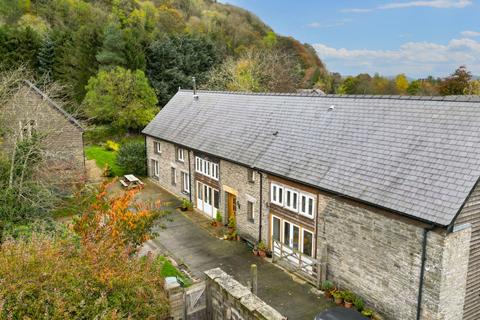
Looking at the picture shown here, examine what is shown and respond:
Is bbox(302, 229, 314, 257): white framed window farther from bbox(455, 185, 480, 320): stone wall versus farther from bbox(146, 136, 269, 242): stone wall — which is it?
bbox(455, 185, 480, 320): stone wall

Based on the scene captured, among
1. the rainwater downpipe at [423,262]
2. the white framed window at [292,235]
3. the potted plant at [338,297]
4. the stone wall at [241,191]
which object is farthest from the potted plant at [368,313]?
the stone wall at [241,191]

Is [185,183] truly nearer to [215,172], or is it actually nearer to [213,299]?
[215,172]

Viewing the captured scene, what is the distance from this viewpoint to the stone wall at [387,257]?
11.4 m

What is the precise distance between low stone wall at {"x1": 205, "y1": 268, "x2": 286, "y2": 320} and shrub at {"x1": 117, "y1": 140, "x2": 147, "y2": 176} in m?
22.6

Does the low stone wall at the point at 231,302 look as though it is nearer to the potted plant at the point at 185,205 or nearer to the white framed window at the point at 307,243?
the white framed window at the point at 307,243

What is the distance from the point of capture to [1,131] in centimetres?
2105

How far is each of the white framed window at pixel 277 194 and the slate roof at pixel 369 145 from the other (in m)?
0.76

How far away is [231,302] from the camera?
10.1 m

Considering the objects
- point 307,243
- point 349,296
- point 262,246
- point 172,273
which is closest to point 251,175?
point 262,246

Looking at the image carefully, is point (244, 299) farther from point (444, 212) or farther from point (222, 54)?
point (222, 54)

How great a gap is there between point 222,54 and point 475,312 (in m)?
55.4

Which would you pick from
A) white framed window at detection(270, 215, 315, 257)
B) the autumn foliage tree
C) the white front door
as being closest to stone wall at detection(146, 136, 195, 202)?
the white front door

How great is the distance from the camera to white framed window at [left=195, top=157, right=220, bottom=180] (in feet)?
72.8

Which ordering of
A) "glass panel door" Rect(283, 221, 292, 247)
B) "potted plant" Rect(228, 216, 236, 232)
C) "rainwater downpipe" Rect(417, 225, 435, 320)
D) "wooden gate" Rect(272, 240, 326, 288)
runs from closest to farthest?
"rainwater downpipe" Rect(417, 225, 435, 320) < "wooden gate" Rect(272, 240, 326, 288) < "glass panel door" Rect(283, 221, 292, 247) < "potted plant" Rect(228, 216, 236, 232)
